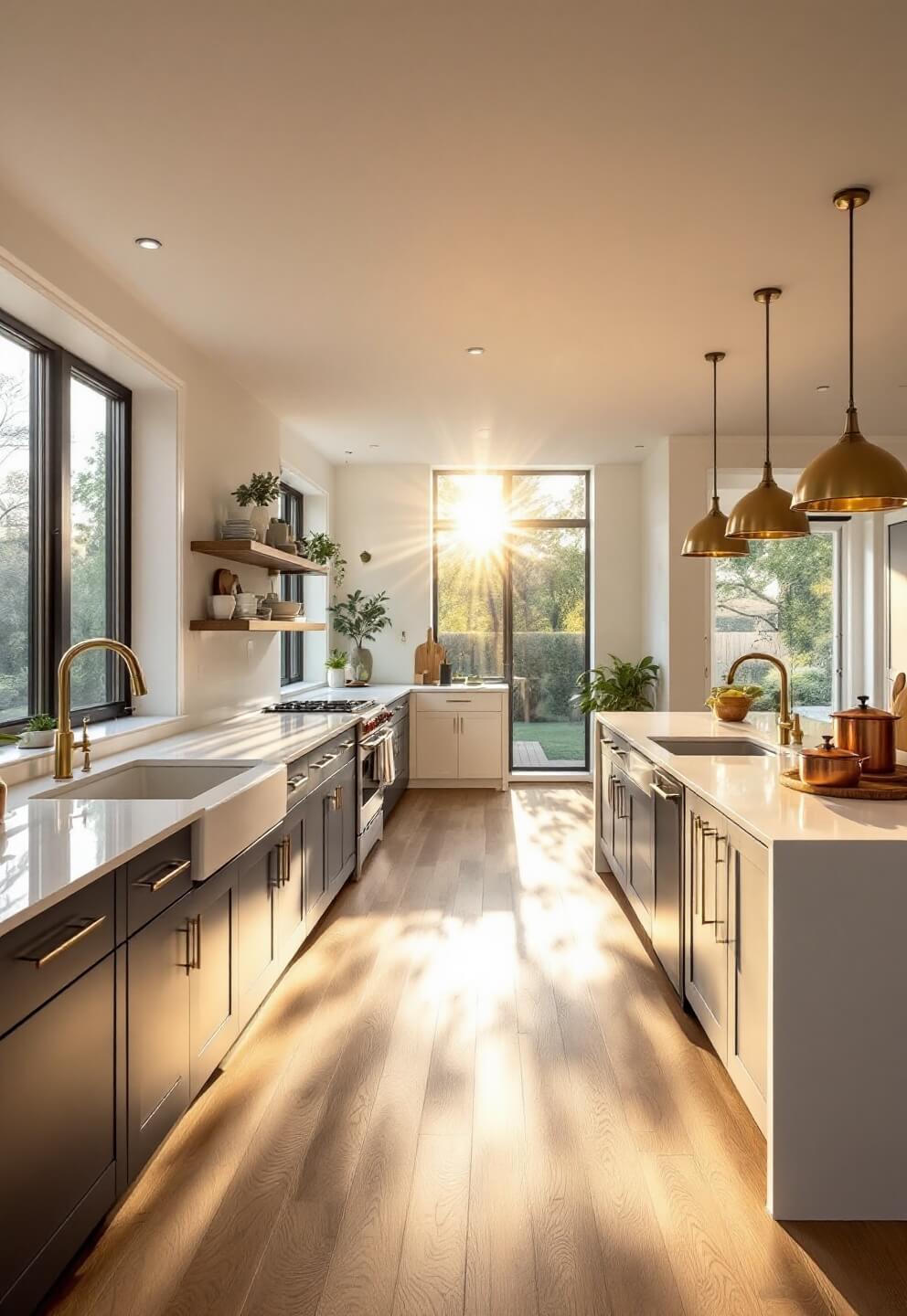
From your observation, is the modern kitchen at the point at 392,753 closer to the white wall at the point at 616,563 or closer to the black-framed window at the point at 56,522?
the black-framed window at the point at 56,522

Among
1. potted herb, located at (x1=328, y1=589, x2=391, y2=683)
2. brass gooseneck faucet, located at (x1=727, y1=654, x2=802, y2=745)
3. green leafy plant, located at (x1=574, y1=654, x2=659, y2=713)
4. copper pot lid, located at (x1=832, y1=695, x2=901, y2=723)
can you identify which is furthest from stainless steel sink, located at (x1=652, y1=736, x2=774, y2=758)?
potted herb, located at (x1=328, y1=589, x2=391, y2=683)

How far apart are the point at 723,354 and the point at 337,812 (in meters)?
3.10

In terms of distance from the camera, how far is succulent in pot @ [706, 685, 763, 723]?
14.0 feet

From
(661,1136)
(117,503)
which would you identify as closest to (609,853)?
(661,1136)

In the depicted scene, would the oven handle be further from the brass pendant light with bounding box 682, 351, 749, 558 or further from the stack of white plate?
the brass pendant light with bounding box 682, 351, 749, 558

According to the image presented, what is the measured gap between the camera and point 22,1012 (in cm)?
147

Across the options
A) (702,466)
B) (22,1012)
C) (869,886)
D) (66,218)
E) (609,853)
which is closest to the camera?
(22,1012)

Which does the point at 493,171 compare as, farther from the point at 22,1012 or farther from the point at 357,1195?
the point at 357,1195

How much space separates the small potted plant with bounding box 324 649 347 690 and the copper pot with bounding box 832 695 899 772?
4.99 meters

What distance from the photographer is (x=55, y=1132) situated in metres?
1.57

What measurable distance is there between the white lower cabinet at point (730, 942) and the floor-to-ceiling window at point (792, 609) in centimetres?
505

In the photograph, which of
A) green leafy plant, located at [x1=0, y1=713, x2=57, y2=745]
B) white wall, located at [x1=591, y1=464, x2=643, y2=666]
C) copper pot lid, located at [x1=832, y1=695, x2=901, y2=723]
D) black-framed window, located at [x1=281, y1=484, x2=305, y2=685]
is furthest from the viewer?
white wall, located at [x1=591, y1=464, x2=643, y2=666]

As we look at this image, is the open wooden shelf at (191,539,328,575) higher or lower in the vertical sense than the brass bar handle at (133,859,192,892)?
higher

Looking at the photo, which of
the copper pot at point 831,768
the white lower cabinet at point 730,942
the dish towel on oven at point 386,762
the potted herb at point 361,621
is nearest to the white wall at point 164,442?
the dish towel on oven at point 386,762
